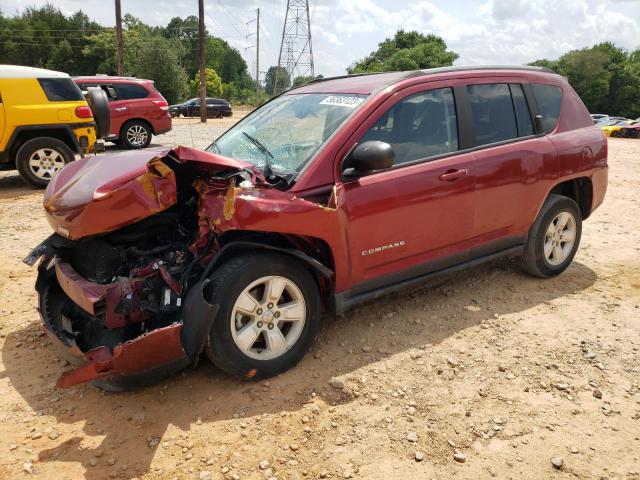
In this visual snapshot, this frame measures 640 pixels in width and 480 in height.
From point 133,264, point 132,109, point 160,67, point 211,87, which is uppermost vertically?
point 160,67

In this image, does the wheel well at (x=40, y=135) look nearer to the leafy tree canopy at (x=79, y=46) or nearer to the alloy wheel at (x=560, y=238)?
the alloy wheel at (x=560, y=238)

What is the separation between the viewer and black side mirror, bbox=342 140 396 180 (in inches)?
123

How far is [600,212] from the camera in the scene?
729 centimetres

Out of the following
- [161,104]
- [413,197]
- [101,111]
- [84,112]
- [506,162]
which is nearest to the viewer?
[413,197]

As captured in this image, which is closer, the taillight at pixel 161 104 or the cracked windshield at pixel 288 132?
the cracked windshield at pixel 288 132

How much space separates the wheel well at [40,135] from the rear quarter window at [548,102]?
742 cm

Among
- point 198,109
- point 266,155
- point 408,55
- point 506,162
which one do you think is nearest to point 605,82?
point 408,55

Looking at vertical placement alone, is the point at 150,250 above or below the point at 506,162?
below

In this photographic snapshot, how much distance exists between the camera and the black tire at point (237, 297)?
2.88 metres

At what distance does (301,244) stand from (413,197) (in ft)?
2.84

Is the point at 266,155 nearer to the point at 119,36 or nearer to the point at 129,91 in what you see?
the point at 129,91

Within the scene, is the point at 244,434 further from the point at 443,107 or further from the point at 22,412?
the point at 443,107

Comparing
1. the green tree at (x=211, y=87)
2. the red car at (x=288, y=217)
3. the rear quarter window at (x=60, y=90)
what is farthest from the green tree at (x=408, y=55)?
the red car at (x=288, y=217)

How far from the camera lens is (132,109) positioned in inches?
514
